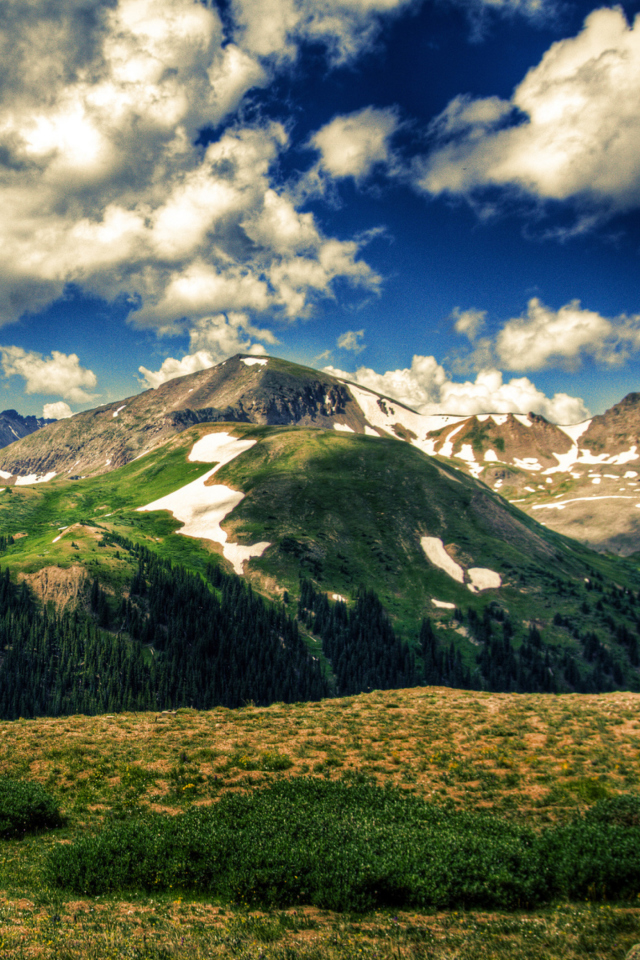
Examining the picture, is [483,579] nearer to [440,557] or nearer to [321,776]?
[440,557]

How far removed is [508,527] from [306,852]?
192 metres

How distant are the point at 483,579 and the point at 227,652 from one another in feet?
296

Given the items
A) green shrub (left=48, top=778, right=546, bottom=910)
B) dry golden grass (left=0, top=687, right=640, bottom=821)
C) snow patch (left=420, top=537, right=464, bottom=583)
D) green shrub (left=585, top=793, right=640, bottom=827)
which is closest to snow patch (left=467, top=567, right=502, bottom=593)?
snow patch (left=420, top=537, right=464, bottom=583)

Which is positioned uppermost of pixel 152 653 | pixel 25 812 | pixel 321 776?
pixel 25 812

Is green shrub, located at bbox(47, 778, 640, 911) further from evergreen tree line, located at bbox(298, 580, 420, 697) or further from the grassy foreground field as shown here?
evergreen tree line, located at bbox(298, 580, 420, 697)

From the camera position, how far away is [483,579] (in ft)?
541

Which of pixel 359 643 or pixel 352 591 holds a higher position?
pixel 352 591

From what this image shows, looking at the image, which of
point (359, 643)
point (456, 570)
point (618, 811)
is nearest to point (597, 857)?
point (618, 811)

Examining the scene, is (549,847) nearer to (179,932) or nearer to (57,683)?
(179,932)

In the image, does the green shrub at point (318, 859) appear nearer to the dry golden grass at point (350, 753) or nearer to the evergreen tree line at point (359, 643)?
the dry golden grass at point (350, 753)

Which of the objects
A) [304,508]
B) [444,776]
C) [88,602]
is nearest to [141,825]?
[444,776]

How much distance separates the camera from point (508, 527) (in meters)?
192

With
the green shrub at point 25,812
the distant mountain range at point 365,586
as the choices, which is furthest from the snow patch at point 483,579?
the green shrub at point 25,812

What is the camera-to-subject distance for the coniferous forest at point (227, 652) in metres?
117
